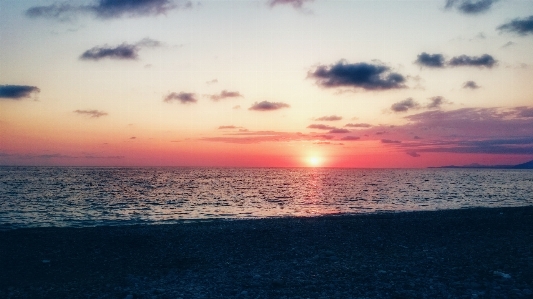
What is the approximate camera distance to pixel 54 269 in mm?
15727

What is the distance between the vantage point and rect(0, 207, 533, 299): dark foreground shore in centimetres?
1254

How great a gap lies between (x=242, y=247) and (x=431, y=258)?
9587 mm

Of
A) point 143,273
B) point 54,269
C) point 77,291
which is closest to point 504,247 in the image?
point 143,273

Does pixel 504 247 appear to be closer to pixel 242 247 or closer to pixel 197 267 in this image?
pixel 242 247

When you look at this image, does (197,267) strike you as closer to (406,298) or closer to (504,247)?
(406,298)

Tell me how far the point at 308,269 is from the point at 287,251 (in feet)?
12.0

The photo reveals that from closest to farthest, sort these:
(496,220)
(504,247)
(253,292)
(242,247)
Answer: (253,292) < (504,247) < (242,247) < (496,220)

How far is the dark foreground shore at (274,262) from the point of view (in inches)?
494

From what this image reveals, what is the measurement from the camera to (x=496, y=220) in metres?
28.4

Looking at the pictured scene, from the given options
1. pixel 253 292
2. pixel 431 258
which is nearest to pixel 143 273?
pixel 253 292

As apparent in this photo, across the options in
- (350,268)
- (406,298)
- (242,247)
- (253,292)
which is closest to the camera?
(406,298)

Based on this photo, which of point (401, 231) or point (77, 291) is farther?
point (401, 231)

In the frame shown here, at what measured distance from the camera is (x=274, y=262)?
53.9 ft

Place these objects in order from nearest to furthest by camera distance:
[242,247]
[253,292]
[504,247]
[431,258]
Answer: [253,292]
[431,258]
[504,247]
[242,247]
